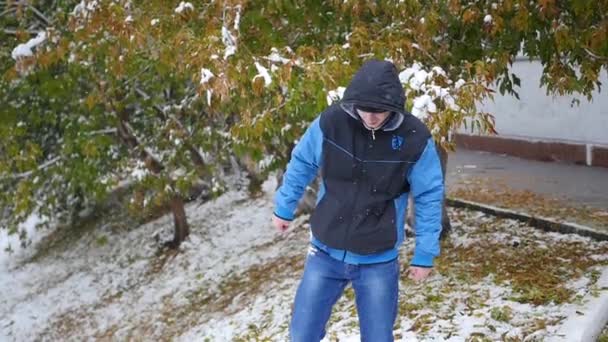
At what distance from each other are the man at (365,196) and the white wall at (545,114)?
24.4ft

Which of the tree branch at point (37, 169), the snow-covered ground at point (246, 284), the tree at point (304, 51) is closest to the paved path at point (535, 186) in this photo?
the snow-covered ground at point (246, 284)

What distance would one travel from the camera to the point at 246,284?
783 centimetres

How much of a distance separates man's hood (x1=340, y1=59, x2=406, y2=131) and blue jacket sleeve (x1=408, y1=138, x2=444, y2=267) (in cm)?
23

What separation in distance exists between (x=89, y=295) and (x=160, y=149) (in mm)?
2625

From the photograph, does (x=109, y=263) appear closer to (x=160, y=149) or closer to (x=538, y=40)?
(x=160, y=149)

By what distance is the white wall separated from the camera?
406 inches

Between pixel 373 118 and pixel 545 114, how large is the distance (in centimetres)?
932

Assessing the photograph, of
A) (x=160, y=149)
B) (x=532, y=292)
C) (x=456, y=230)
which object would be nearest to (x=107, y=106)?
(x=160, y=149)

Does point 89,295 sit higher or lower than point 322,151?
lower

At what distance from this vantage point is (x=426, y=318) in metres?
4.98

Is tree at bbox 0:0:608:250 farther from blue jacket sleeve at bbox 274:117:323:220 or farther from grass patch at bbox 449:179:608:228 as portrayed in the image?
grass patch at bbox 449:179:608:228

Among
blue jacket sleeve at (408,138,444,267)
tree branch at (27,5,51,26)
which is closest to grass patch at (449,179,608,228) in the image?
blue jacket sleeve at (408,138,444,267)

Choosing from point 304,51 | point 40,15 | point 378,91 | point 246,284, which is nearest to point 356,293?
point 378,91

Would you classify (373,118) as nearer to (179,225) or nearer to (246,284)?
(246,284)
